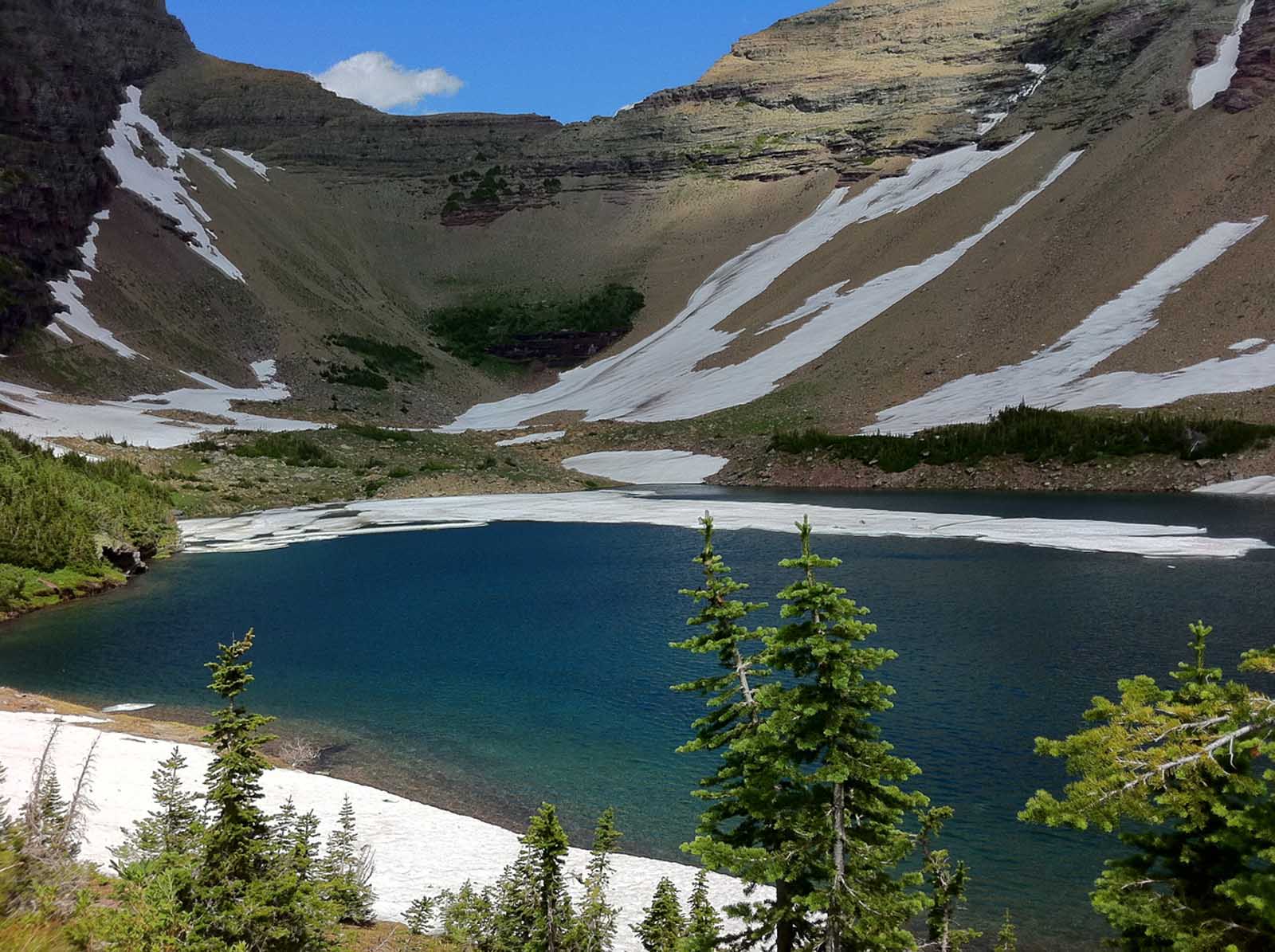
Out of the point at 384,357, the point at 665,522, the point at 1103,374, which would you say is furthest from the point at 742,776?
the point at 384,357

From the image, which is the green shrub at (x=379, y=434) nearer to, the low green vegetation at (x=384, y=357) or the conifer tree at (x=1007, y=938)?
the low green vegetation at (x=384, y=357)

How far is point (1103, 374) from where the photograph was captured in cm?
6781

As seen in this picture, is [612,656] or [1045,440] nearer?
[612,656]

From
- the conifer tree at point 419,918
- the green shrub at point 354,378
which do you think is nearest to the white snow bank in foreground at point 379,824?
the conifer tree at point 419,918

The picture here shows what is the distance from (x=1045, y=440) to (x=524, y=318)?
284ft

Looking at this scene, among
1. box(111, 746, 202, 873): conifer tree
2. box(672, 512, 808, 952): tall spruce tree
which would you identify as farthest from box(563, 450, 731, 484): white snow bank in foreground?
box(672, 512, 808, 952): tall spruce tree

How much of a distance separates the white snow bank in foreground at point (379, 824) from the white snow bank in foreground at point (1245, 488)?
50536mm

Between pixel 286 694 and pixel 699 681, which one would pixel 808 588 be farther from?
pixel 286 694

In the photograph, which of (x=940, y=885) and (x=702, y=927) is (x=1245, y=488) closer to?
(x=940, y=885)

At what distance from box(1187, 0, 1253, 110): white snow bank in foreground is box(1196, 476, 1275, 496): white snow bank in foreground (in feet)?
189

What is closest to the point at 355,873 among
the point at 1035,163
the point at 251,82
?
the point at 1035,163

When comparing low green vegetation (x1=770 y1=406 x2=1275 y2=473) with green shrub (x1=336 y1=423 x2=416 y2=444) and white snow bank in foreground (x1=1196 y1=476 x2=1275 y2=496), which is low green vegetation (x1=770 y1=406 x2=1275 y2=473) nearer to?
white snow bank in foreground (x1=1196 y1=476 x2=1275 y2=496)

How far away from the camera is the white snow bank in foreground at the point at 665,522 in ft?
131

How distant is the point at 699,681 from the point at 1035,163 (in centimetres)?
11043
